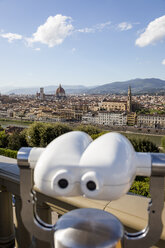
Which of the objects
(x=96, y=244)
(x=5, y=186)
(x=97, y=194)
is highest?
(x=97, y=194)

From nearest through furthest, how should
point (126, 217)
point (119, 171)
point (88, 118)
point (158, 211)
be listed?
point (119, 171) → point (158, 211) → point (126, 217) → point (88, 118)

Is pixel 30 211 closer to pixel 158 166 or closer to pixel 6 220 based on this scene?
pixel 158 166

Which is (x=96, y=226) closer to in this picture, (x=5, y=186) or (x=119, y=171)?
(x=119, y=171)

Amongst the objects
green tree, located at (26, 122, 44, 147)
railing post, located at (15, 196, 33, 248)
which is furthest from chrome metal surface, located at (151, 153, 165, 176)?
green tree, located at (26, 122, 44, 147)

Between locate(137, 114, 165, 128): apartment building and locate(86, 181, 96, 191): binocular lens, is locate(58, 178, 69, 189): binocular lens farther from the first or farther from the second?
locate(137, 114, 165, 128): apartment building

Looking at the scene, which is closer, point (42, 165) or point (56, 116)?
point (42, 165)

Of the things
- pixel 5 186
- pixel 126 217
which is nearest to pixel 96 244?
pixel 126 217
